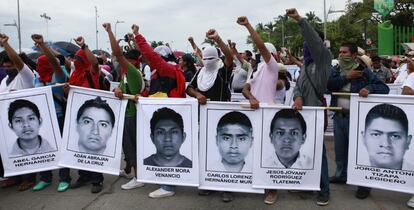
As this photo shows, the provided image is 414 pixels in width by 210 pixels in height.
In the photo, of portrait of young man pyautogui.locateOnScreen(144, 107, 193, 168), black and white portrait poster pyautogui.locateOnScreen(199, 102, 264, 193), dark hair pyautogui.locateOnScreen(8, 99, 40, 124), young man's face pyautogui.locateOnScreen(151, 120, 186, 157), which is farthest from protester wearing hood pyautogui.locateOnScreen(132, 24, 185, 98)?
dark hair pyautogui.locateOnScreen(8, 99, 40, 124)

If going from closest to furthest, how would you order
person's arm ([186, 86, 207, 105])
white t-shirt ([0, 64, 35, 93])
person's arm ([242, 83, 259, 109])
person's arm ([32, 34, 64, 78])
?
person's arm ([242, 83, 259, 109]), person's arm ([186, 86, 207, 105]), person's arm ([32, 34, 64, 78]), white t-shirt ([0, 64, 35, 93])

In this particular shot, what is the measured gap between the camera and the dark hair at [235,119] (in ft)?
16.1

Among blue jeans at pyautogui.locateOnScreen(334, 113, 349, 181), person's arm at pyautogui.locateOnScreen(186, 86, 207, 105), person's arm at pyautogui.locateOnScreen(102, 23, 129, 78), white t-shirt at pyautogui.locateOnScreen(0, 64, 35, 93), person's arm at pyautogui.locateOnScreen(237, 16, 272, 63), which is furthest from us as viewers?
white t-shirt at pyautogui.locateOnScreen(0, 64, 35, 93)

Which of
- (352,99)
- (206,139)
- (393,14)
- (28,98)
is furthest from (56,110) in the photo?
(393,14)

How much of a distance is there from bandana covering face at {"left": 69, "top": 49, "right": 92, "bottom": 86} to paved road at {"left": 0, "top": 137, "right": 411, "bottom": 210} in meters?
1.39

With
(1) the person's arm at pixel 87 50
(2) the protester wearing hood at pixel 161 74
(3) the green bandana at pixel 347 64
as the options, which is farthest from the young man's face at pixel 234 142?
(1) the person's arm at pixel 87 50

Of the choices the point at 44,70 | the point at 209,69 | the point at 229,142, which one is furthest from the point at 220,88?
the point at 44,70

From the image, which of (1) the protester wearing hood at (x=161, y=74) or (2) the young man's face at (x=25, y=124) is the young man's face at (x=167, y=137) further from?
(2) the young man's face at (x=25, y=124)

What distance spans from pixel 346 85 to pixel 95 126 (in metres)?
3.12

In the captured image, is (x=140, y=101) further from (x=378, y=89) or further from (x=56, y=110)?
(x=378, y=89)

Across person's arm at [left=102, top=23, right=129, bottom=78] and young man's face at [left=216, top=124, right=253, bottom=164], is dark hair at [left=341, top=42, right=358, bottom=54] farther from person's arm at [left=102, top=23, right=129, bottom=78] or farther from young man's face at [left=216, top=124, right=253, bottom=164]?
person's arm at [left=102, top=23, right=129, bottom=78]

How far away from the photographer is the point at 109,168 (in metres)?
5.39

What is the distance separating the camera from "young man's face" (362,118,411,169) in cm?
475

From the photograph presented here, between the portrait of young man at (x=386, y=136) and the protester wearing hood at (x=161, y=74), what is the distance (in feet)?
7.23
